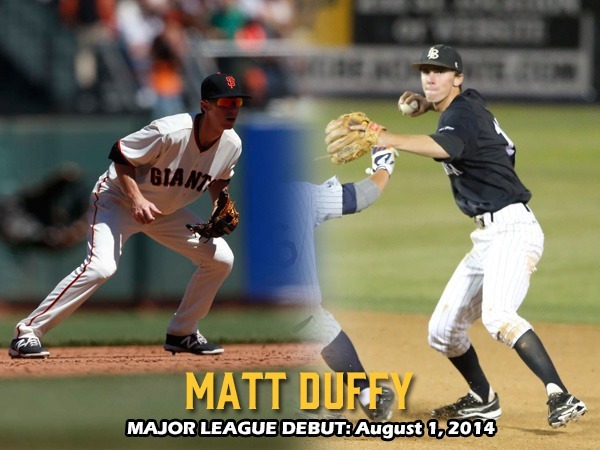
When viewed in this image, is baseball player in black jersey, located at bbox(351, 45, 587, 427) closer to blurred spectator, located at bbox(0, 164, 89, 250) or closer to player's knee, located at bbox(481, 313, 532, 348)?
player's knee, located at bbox(481, 313, 532, 348)

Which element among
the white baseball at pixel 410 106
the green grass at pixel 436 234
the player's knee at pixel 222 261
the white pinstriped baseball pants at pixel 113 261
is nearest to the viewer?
the white pinstriped baseball pants at pixel 113 261

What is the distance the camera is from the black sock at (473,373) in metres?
5.91

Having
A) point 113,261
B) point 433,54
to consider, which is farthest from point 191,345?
point 433,54

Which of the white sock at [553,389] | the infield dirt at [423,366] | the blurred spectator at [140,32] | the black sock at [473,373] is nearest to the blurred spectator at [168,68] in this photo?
the blurred spectator at [140,32]

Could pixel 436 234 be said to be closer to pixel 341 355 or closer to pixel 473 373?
pixel 473 373

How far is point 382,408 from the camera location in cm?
556

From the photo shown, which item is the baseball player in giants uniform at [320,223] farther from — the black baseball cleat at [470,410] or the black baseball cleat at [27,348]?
the black baseball cleat at [27,348]

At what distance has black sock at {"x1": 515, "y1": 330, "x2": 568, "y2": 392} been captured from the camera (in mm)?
5352

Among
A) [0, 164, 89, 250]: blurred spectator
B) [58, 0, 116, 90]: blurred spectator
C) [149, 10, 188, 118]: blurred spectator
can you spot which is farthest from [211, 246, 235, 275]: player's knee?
[58, 0, 116, 90]: blurred spectator

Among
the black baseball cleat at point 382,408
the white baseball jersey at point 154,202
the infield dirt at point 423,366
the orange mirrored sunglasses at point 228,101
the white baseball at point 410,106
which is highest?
the orange mirrored sunglasses at point 228,101

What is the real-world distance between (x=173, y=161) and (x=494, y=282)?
5.43 ft

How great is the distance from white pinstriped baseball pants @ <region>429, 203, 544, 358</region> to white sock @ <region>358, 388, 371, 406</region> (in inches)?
18.6

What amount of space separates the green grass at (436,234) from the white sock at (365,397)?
4132mm

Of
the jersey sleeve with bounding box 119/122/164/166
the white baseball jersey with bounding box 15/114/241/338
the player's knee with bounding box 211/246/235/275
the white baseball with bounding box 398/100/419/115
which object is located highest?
the white baseball with bounding box 398/100/419/115
